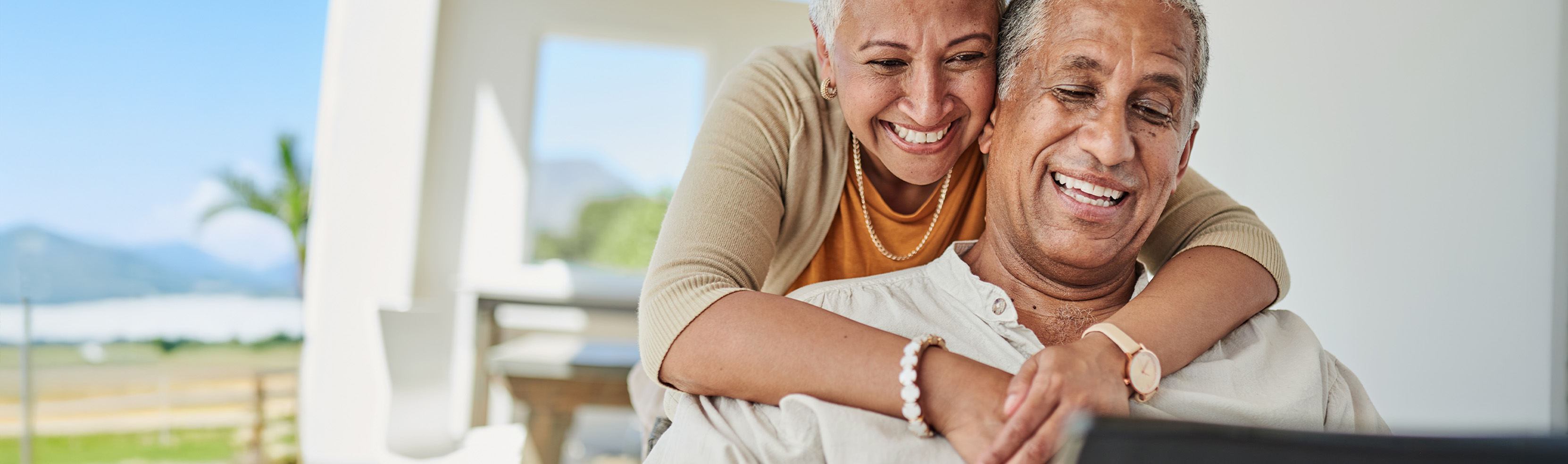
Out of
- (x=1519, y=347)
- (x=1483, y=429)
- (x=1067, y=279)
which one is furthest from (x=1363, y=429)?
(x=1519, y=347)

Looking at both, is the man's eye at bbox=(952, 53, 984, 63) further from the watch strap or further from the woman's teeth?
the watch strap

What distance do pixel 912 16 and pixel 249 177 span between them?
4650mm

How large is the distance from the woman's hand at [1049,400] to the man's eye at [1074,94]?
36 centimetres

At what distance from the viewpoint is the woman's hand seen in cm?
88

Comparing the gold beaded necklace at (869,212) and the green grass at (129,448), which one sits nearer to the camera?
the gold beaded necklace at (869,212)

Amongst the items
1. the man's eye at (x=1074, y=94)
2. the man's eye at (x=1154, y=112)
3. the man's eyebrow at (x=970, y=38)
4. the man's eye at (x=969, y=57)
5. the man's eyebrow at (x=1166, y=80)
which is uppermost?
the man's eyebrow at (x=970, y=38)

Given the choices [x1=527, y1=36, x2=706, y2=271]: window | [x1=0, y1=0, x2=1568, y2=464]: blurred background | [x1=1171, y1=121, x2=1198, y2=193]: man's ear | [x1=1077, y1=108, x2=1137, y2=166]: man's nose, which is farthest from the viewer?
[x1=527, y1=36, x2=706, y2=271]: window

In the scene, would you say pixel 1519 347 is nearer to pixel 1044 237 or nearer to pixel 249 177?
pixel 1044 237

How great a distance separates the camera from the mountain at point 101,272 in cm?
358

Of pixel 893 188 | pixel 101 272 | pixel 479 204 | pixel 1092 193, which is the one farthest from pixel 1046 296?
pixel 479 204

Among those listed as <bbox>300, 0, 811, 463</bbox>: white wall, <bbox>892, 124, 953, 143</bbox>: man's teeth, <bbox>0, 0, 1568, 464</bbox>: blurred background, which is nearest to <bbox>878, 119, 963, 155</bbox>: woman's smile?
<bbox>892, 124, 953, 143</bbox>: man's teeth

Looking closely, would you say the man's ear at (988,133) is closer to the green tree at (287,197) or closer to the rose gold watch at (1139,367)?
the rose gold watch at (1139,367)

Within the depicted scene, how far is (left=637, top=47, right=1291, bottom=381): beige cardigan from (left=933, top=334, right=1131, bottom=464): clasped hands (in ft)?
1.11

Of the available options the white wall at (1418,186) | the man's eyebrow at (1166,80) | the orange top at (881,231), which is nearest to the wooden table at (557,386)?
the orange top at (881,231)
